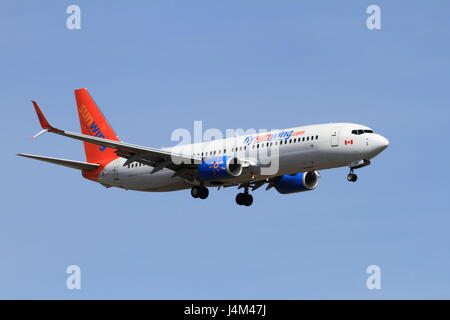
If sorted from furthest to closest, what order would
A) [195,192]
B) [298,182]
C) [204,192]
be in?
[298,182]
[195,192]
[204,192]

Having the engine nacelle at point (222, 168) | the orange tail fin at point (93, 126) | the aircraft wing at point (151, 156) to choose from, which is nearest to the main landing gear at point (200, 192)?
the aircraft wing at point (151, 156)

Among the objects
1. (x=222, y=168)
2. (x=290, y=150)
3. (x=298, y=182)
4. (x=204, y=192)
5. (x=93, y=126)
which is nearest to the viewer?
(x=290, y=150)

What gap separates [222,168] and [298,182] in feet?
23.8

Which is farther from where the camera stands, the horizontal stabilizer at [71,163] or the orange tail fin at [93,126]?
the orange tail fin at [93,126]

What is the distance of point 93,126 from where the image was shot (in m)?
77.9

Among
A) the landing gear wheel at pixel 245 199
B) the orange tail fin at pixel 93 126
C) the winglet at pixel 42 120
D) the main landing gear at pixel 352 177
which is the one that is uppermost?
the orange tail fin at pixel 93 126

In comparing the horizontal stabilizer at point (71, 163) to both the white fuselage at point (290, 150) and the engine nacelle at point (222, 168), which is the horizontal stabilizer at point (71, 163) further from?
the engine nacelle at point (222, 168)

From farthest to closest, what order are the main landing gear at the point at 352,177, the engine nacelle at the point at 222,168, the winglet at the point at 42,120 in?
1. the engine nacelle at the point at 222,168
2. the main landing gear at the point at 352,177
3. the winglet at the point at 42,120

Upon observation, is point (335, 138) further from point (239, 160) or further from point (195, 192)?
point (195, 192)

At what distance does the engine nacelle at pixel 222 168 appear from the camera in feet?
209

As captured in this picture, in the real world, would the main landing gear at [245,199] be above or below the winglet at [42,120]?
below

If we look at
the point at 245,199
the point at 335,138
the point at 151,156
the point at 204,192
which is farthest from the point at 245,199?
the point at 335,138

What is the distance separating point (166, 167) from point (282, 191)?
8.48 metres

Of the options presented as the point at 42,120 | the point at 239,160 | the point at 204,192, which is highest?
the point at 42,120
